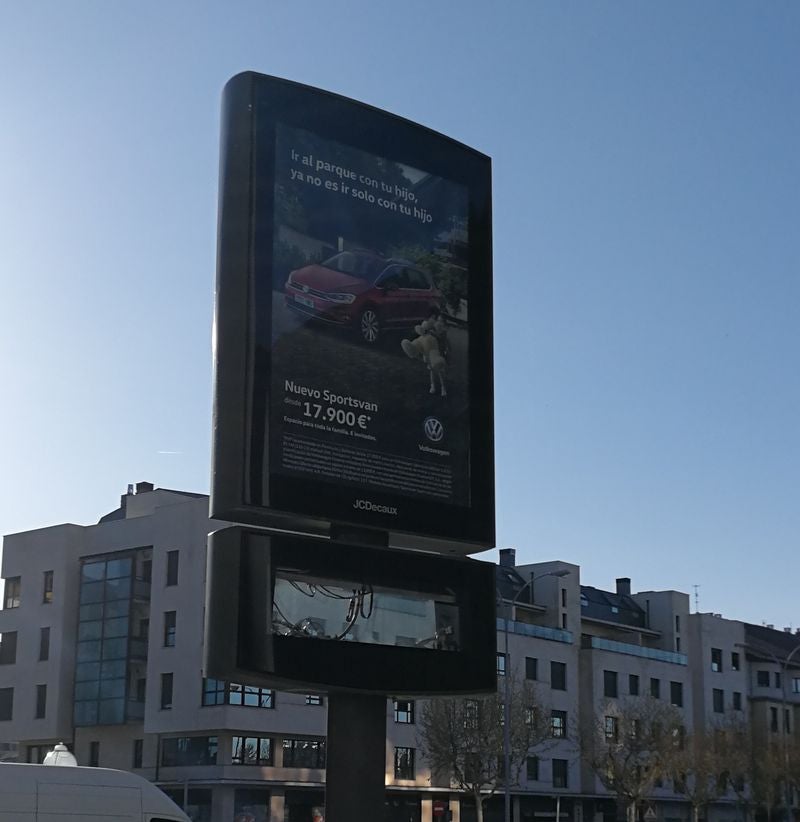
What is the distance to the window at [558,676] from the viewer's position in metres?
74.8

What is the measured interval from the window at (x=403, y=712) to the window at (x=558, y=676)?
1134 cm

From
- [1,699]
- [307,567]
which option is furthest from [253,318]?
[1,699]

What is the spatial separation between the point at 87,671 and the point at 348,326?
4735cm

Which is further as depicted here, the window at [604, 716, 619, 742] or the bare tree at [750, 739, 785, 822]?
the window at [604, 716, 619, 742]

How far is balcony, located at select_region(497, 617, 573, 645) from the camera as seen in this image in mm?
71688

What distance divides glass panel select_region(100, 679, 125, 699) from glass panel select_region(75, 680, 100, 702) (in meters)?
0.37

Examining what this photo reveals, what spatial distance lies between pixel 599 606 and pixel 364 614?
68895 mm

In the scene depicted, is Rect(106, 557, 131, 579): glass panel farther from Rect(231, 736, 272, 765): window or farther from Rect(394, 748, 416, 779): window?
Rect(394, 748, 416, 779): window

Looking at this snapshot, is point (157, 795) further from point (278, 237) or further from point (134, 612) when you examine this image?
point (134, 612)

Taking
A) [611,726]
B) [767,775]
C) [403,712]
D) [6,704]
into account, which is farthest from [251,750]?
[767,775]

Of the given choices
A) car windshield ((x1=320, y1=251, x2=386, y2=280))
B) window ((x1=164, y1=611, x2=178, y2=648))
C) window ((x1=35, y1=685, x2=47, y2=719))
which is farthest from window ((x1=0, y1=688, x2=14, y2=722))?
car windshield ((x1=320, y1=251, x2=386, y2=280))

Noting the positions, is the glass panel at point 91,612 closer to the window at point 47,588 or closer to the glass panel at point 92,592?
the glass panel at point 92,592

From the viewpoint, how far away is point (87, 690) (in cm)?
6284

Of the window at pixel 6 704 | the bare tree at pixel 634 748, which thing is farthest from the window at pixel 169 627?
the bare tree at pixel 634 748
